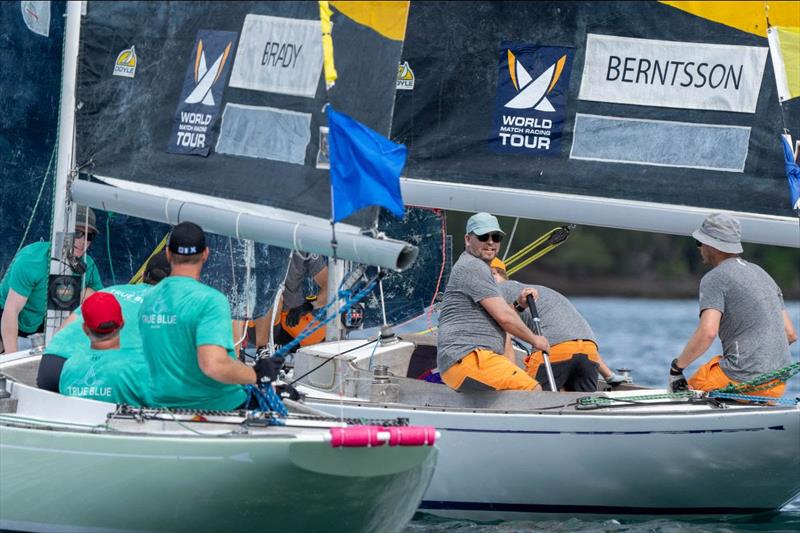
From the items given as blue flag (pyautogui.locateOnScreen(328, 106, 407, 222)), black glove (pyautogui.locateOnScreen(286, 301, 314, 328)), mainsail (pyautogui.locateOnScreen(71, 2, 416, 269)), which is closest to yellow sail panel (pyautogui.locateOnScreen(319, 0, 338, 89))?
mainsail (pyautogui.locateOnScreen(71, 2, 416, 269))

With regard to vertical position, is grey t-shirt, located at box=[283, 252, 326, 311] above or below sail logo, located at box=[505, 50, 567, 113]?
below

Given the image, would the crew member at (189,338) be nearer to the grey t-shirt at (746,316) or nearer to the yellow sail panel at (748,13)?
the grey t-shirt at (746,316)

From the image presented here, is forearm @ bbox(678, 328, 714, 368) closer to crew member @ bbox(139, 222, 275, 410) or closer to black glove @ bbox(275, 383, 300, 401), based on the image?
black glove @ bbox(275, 383, 300, 401)

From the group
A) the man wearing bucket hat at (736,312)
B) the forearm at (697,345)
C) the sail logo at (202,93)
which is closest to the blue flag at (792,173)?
the man wearing bucket hat at (736,312)

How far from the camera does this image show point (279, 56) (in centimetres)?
1001

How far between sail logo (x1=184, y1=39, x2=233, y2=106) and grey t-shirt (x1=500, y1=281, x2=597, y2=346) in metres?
2.46

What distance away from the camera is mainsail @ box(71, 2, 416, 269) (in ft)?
30.1

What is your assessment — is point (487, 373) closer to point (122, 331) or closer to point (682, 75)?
point (122, 331)

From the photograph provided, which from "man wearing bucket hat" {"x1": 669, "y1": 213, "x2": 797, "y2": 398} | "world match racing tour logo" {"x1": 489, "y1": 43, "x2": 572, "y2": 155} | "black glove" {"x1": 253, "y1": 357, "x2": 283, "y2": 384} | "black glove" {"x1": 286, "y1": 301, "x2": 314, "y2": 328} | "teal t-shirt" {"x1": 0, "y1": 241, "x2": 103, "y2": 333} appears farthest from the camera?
"black glove" {"x1": 286, "y1": 301, "x2": 314, "y2": 328}

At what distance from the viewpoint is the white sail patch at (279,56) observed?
973cm

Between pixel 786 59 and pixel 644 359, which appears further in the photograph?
pixel 644 359

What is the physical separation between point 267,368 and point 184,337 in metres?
0.47

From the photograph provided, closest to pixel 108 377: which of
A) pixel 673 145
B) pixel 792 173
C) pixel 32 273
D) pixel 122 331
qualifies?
pixel 122 331

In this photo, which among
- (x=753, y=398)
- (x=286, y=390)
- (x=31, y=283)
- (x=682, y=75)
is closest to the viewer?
(x=286, y=390)
